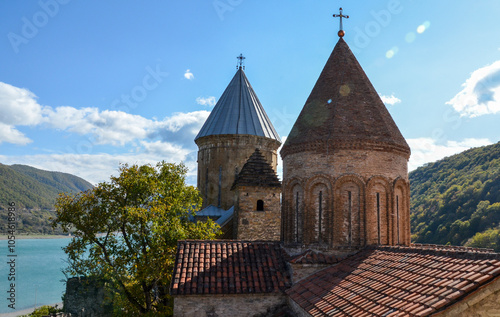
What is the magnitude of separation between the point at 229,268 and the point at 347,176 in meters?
4.28

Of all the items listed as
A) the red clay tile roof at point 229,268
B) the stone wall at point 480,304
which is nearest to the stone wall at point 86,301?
the red clay tile roof at point 229,268

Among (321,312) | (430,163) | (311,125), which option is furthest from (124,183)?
(430,163)

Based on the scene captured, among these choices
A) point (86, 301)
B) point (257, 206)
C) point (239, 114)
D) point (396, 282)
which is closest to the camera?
point (396, 282)

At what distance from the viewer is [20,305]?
39969 millimetres

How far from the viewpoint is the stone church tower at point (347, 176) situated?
11008 millimetres

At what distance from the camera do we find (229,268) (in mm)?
10391

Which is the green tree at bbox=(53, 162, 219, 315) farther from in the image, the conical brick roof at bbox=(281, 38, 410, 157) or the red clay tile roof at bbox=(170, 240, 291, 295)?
the conical brick roof at bbox=(281, 38, 410, 157)

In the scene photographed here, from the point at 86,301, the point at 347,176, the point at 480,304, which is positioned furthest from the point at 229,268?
the point at 86,301

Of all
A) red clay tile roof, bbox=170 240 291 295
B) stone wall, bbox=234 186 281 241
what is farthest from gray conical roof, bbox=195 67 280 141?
red clay tile roof, bbox=170 240 291 295

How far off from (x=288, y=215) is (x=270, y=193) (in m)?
4.14

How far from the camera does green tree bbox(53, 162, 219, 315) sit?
44.6 feet

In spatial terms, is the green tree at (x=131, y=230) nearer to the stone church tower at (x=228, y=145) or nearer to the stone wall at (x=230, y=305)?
the stone wall at (x=230, y=305)

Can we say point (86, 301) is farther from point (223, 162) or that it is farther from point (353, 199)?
point (353, 199)

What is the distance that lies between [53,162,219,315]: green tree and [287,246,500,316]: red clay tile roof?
18.8ft
